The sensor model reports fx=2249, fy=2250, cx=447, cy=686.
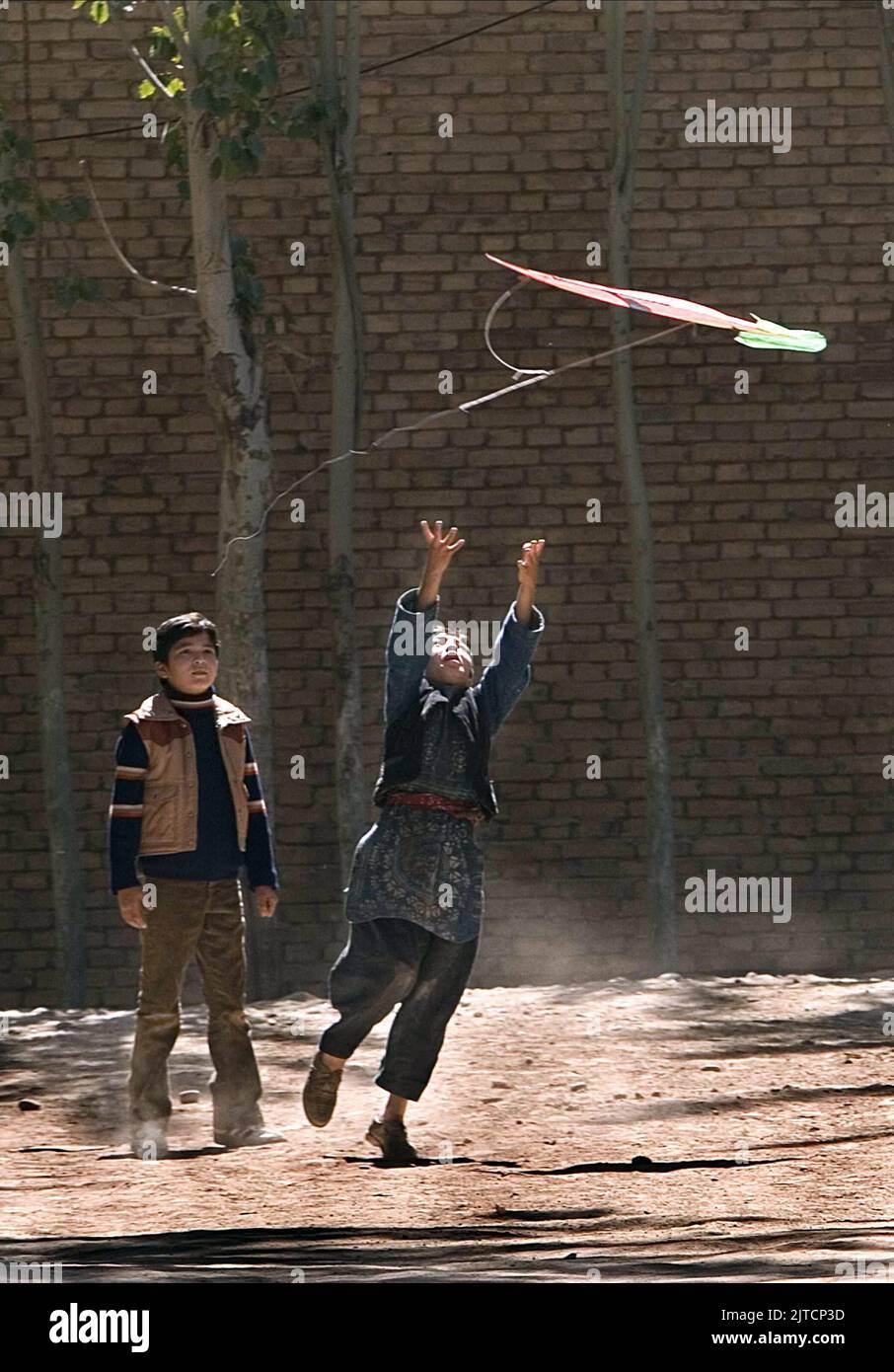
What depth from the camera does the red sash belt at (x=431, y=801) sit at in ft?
23.4

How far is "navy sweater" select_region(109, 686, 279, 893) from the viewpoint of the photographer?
712 cm

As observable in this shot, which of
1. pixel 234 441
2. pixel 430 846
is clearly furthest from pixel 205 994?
pixel 234 441

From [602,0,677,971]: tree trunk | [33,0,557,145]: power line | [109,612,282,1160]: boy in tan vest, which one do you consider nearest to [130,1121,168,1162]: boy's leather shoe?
[109,612,282,1160]: boy in tan vest

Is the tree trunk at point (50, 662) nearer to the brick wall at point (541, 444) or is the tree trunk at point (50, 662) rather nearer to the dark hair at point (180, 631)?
the brick wall at point (541, 444)

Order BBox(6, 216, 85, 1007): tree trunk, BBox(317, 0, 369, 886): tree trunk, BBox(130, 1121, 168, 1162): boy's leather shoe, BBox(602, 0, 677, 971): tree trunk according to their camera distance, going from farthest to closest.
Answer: BBox(602, 0, 677, 971): tree trunk
BBox(6, 216, 85, 1007): tree trunk
BBox(317, 0, 369, 886): tree trunk
BBox(130, 1121, 168, 1162): boy's leather shoe

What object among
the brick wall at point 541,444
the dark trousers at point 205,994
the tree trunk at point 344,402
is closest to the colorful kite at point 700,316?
the dark trousers at point 205,994

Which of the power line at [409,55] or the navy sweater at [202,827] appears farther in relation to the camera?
the power line at [409,55]

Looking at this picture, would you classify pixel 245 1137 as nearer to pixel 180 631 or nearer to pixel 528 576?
pixel 180 631

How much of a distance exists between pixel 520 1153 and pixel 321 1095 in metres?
0.74

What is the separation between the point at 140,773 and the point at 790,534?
6.59m

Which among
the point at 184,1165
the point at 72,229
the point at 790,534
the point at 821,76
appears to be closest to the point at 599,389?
the point at 790,534

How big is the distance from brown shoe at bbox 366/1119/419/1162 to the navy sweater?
86 cm

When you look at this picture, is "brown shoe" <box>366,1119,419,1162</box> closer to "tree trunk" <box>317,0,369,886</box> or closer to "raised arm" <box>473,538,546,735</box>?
"raised arm" <box>473,538,546,735</box>

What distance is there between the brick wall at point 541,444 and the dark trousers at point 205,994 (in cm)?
543
